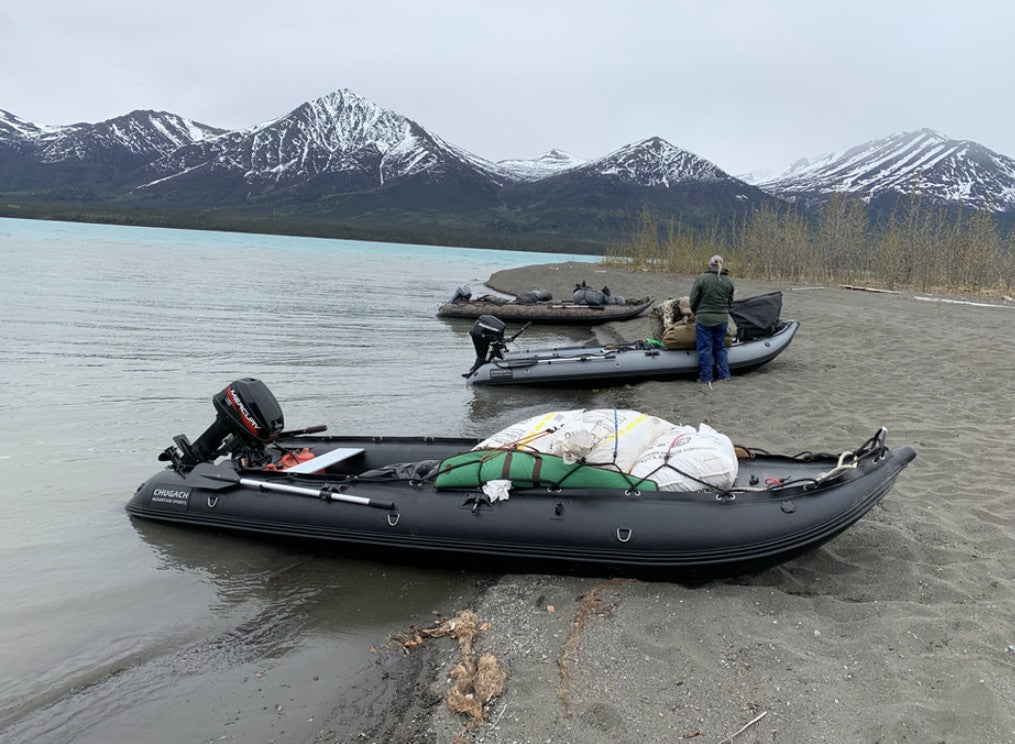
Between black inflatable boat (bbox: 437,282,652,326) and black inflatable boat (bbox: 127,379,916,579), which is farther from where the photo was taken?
black inflatable boat (bbox: 437,282,652,326)

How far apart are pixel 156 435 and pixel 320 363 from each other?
4868 mm

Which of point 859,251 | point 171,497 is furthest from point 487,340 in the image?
point 859,251

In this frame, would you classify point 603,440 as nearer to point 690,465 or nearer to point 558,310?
point 690,465

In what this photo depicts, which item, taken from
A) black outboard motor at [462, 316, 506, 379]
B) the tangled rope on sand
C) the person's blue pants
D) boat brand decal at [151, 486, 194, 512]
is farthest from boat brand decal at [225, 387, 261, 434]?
the person's blue pants

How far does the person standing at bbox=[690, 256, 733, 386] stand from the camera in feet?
30.7

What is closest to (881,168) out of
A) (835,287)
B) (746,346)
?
(835,287)

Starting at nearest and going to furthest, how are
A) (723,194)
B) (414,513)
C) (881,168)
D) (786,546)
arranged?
1. (786,546)
2. (414,513)
3. (881,168)
4. (723,194)

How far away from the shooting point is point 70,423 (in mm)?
8109

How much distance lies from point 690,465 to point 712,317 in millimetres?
5752

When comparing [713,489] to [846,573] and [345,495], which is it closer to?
[846,573]

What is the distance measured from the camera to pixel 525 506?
14.4 feet

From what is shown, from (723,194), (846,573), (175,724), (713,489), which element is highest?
(723,194)

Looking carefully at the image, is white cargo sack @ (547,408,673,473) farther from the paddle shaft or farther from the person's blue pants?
the person's blue pants

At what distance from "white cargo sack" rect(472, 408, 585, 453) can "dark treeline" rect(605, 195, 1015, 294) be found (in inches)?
933
